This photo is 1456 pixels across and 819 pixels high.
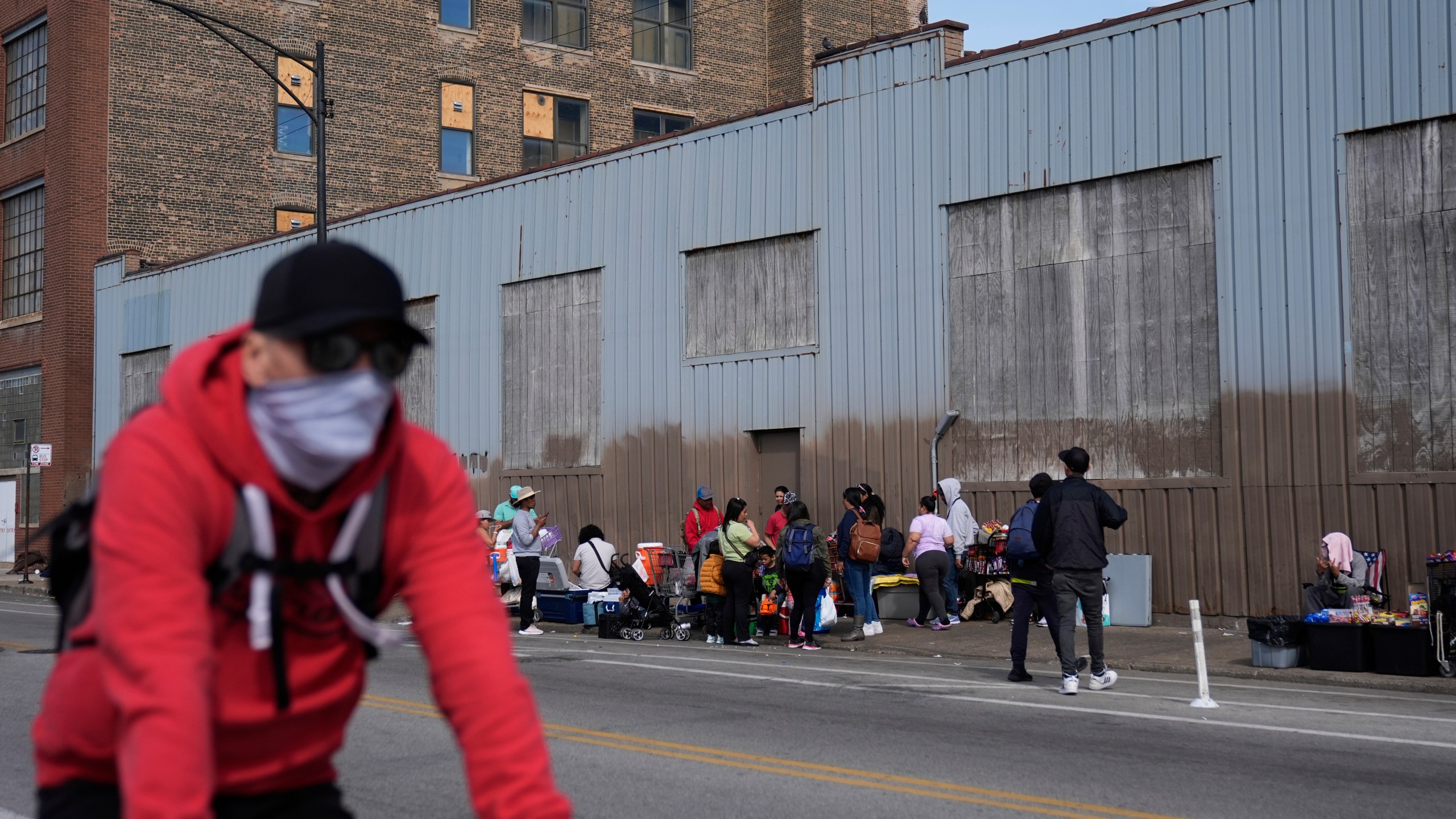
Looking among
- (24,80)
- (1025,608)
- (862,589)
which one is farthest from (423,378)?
(1025,608)

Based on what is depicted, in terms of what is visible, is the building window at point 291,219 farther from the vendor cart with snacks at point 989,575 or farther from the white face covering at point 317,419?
the white face covering at point 317,419

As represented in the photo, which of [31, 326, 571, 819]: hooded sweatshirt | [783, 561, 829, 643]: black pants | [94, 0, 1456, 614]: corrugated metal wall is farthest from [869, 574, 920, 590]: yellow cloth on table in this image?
[31, 326, 571, 819]: hooded sweatshirt

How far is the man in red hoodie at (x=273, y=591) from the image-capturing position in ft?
7.39

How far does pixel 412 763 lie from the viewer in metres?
8.60

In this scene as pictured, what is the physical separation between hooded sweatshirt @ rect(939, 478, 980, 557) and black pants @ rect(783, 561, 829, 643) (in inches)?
106

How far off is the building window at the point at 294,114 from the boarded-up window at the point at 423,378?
10975 mm

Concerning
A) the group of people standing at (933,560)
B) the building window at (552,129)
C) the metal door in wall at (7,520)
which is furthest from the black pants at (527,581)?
the metal door in wall at (7,520)

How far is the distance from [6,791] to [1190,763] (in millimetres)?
6388

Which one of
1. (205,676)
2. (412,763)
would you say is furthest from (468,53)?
(205,676)

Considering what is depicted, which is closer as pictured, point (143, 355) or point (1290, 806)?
point (1290, 806)

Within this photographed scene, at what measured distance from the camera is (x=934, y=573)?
18.6 meters

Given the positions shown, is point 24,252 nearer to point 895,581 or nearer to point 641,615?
point 641,615

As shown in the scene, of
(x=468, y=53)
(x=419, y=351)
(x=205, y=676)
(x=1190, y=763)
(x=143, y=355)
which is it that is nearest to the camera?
(x=205, y=676)

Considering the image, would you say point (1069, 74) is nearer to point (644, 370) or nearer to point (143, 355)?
point (644, 370)
